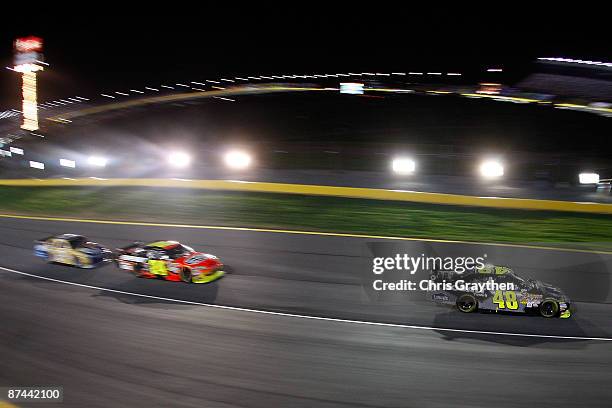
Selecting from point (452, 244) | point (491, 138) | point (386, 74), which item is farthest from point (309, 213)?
point (386, 74)

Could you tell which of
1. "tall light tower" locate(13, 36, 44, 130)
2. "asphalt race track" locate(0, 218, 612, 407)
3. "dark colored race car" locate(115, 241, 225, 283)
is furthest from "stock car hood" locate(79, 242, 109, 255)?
"tall light tower" locate(13, 36, 44, 130)

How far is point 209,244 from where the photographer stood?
16125mm

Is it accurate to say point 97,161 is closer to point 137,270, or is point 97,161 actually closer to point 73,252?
point 73,252

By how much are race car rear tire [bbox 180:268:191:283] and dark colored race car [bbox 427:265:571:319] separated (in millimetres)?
5560

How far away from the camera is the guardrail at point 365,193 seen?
18.4 m

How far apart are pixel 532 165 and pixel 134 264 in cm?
1592

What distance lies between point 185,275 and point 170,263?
18.6 inches

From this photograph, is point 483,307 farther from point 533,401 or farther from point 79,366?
point 79,366

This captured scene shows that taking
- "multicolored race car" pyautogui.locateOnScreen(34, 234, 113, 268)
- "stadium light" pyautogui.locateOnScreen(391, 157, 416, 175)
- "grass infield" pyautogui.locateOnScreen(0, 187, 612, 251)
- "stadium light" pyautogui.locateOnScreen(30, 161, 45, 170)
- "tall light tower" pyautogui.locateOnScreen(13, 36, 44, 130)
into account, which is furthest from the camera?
"tall light tower" pyautogui.locateOnScreen(13, 36, 44, 130)

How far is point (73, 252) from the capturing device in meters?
14.7

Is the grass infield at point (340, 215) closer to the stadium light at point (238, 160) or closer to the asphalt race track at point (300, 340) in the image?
the asphalt race track at point (300, 340)

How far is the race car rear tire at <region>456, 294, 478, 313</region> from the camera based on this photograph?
11.2 metres

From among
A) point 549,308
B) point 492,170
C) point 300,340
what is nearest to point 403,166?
point 492,170

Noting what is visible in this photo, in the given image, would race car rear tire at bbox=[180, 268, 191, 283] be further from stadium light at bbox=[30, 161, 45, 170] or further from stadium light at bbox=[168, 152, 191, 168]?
stadium light at bbox=[30, 161, 45, 170]
